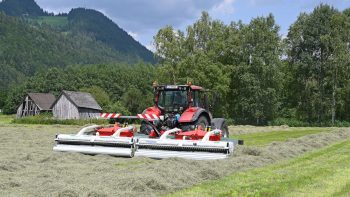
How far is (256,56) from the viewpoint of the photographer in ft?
159

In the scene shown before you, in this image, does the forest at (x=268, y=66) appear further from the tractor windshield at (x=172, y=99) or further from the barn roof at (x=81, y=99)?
the tractor windshield at (x=172, y=99)

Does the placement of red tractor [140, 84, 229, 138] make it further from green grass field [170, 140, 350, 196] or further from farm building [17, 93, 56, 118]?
farm building [17, 93, 56, 118]

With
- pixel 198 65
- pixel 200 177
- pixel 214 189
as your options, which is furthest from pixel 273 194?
pixel 198 65

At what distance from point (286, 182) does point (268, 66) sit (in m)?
40.1

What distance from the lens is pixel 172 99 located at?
15.8 meters

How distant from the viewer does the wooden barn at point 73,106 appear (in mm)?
60781

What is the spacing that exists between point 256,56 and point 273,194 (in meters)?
42.1

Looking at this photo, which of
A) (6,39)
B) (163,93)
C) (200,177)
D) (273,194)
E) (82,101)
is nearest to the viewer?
(273,194)

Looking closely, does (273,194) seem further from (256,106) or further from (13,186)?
(256,106)

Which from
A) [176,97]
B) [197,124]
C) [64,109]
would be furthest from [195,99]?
[64,109]

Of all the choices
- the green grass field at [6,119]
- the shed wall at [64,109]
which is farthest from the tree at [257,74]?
the green grass field at [6,119]

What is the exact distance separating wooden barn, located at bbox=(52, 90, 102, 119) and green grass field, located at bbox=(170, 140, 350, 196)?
2043 inches

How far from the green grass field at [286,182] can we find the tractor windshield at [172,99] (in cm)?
523

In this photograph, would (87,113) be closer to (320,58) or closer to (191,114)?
(320,58)
